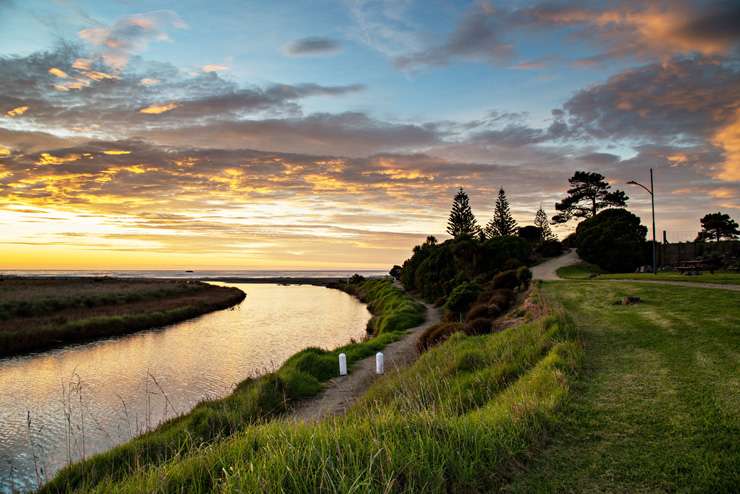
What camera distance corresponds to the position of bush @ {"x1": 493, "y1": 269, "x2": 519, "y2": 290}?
3110 cm

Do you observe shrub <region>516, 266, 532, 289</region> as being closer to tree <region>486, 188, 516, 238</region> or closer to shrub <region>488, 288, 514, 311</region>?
shrub <region>488, 288, 514, 311</region>

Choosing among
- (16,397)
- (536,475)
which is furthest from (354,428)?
(16,397)

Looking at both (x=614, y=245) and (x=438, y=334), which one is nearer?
(x=438, y=334)

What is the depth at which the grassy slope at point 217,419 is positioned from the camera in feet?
28.0

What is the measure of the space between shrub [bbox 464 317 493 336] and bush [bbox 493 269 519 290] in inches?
443

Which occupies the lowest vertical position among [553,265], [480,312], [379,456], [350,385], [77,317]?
[350,385]

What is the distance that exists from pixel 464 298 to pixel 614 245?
2066 cm

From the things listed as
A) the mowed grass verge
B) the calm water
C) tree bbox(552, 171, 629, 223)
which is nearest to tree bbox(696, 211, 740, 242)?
tree bbox(552, 171, 629, 223)

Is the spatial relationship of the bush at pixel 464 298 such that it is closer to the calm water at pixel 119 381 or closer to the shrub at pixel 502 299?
the shrub at pixel 502 299

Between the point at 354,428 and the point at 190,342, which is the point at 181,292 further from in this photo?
the point at 354,428

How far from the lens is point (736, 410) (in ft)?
20.0

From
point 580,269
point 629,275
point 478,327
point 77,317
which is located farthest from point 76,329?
point 580,269

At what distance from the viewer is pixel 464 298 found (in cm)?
3241

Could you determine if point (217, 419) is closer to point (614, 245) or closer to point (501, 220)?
point (614, 245)
